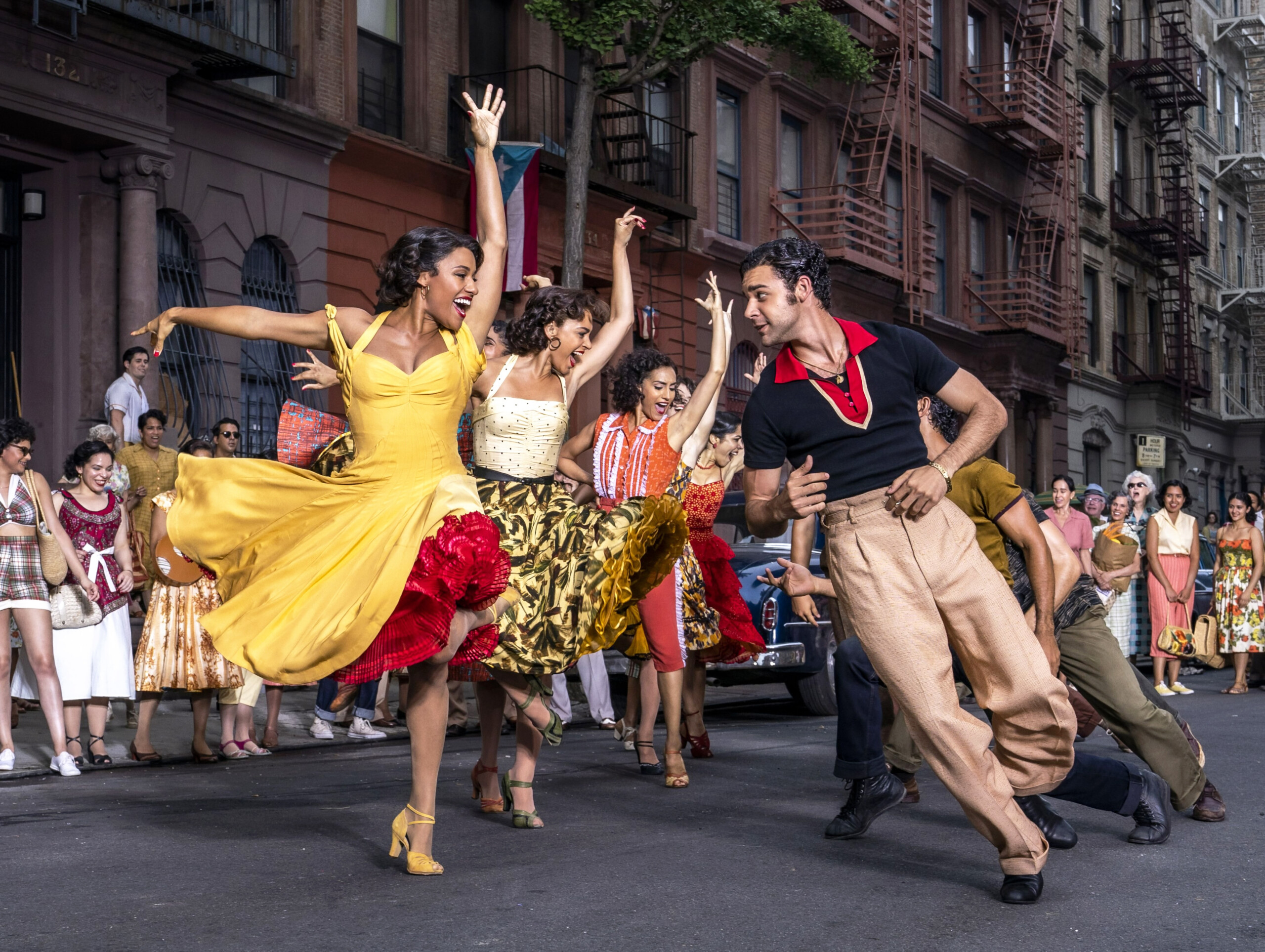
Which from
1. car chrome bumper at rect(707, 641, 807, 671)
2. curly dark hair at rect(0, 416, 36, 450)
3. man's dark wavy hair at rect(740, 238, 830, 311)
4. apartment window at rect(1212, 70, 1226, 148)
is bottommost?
car chrome bumper at rect(707, 641, 807, 671)

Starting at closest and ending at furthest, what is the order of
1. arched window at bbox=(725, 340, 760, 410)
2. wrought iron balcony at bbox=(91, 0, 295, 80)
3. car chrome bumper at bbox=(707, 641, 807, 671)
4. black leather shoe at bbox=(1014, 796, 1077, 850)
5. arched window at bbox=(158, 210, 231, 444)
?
black leather shoe at bbox=(1014, 796, 1077, 850) < car chrome bumper at bbox=(707, 641, 807, 671) < wrought iron balcony at bbox=(91, 0, 295, 80) < arched window at bbox=(158, 210, 231, 444) < arched window at bbox=(725, 340, 760, 410)

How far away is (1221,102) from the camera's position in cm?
4994

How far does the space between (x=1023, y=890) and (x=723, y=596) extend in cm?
455

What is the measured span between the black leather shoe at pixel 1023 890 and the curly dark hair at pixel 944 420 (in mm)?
1983

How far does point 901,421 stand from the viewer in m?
5.32

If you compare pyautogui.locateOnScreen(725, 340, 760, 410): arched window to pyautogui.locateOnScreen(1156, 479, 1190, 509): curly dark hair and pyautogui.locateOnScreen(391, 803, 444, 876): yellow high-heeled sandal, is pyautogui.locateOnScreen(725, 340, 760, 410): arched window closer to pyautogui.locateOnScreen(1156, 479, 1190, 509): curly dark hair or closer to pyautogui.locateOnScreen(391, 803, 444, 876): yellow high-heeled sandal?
pyautogui.locateOnScreen(1156, 479, 1190, 509): curly dark hair

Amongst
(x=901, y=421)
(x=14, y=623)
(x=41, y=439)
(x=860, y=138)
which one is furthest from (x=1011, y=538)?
(x=860, y=138)

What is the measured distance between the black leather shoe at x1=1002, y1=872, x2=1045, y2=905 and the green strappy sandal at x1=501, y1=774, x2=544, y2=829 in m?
2.16

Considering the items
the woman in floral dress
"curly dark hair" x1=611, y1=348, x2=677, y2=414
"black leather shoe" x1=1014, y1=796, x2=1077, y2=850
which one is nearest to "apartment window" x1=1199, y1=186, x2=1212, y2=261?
the woman in floral dress

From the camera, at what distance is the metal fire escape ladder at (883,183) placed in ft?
90.3

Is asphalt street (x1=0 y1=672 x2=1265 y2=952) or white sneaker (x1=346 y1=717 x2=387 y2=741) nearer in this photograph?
asphalt street (x1=0 y1=672 x2=1265 y2=952)

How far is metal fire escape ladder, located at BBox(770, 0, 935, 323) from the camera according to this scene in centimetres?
2753

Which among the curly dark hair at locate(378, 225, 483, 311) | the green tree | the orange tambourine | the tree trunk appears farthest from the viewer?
the green tree

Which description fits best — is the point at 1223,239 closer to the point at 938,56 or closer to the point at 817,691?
the point at 938,56
